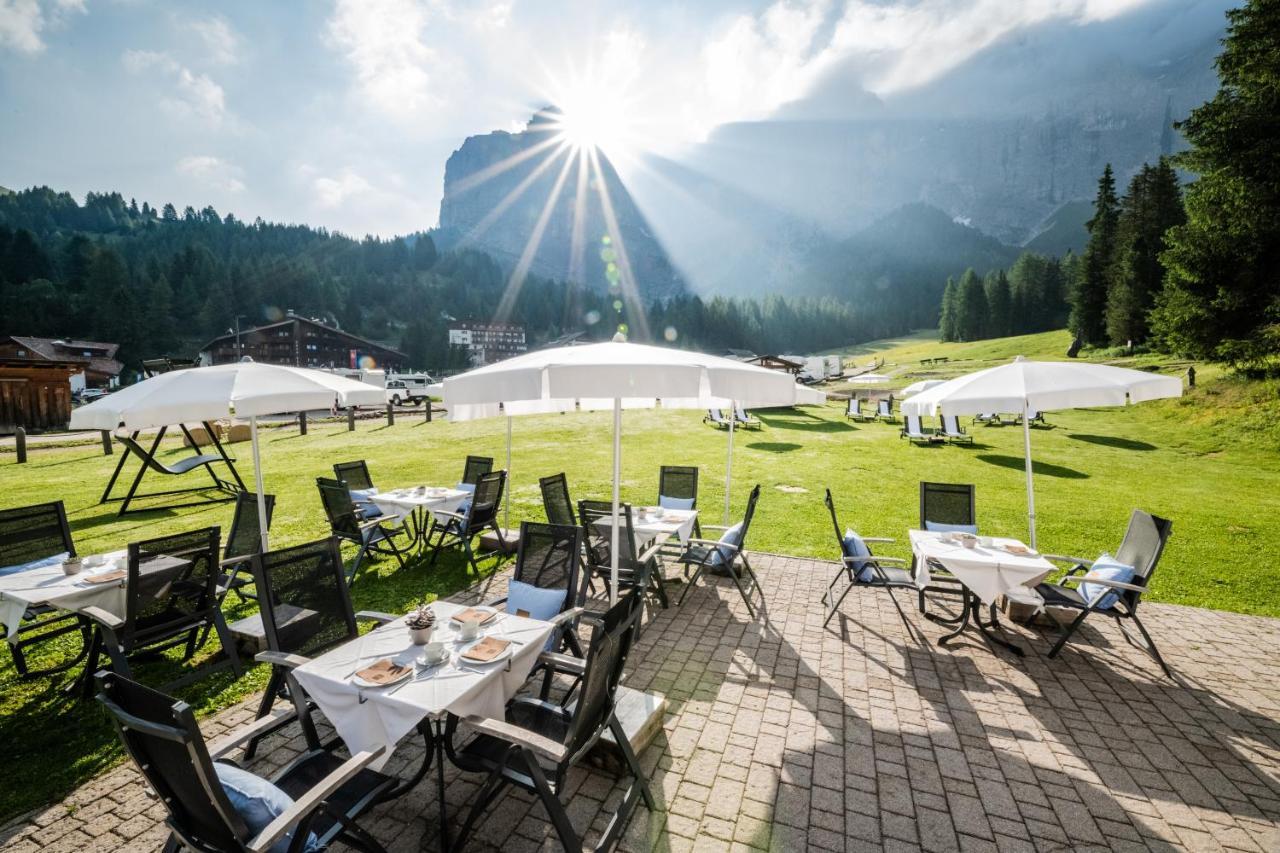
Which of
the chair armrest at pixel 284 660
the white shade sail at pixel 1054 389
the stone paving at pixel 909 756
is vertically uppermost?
the white shade sail at pixel 1054 389

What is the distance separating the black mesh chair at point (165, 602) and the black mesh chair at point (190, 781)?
2.44 m

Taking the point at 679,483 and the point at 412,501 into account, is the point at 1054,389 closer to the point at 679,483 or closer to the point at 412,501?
the point at 679,483

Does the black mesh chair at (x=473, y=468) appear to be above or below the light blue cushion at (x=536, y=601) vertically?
above

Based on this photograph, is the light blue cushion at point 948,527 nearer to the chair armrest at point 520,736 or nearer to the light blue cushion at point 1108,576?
the light blue cushion at point 1108,576

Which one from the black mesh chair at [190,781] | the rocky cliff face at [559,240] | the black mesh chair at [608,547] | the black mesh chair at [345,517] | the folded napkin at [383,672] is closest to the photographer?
the black mesh chair at [190,781]

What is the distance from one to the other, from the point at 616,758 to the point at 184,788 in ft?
7.26

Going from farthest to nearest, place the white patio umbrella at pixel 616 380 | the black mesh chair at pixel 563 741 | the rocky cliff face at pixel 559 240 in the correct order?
the rocky cliff face at pixel 559 240, the white patio umbrella at pixel 616 380, the black mesh chair at pixel 563 741

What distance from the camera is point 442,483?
12.6m

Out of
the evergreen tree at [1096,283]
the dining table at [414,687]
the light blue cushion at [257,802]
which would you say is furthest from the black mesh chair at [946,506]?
the evergreen tree at [1096,283]

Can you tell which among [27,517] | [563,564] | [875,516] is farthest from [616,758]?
[875,516]

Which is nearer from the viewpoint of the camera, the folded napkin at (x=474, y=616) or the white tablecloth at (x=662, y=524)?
the folded napkin at (x=474, y=616)

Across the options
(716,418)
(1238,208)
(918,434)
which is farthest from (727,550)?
(1238,208)

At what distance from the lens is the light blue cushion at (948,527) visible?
20.7ft

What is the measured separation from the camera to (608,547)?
242 inches
